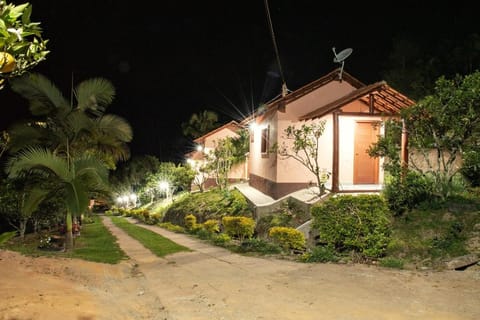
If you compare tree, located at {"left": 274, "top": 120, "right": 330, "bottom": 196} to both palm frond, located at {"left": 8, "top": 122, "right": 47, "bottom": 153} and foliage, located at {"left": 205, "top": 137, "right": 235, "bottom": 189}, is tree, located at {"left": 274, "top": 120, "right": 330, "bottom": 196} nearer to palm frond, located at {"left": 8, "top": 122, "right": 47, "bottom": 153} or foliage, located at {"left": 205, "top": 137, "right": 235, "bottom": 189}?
palm frond, located at {"left": 8, "top": 122, "right": 47, "bottom": 153}

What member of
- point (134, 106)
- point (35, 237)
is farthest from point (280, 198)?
point (134, 106)

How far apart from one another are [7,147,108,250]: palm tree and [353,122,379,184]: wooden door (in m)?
8.96

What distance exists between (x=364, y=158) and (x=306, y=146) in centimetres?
268

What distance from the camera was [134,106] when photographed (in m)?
75.6

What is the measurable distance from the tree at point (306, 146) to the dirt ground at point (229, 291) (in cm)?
545

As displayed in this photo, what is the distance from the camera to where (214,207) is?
17812 millimetres

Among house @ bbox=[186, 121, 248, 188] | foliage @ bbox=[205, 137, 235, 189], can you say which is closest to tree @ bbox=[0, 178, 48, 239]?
foliage @ bbox=[205, 137, 235, 189]

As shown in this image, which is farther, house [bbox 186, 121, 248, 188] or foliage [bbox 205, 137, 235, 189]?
house [bbox 186, 121, 248, 188]

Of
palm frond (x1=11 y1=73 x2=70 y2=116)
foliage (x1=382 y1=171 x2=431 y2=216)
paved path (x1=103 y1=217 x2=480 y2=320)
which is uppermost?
palm frond (x1=11 y1=73 x2=70 y2=116)

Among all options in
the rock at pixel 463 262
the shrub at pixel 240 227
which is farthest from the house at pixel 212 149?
the rock at pixel 463 262

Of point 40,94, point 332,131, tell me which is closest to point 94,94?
point 40,94

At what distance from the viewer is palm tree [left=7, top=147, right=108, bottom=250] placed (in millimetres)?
8594

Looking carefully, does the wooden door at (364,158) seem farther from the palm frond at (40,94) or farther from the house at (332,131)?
the palm frond at (40,94)

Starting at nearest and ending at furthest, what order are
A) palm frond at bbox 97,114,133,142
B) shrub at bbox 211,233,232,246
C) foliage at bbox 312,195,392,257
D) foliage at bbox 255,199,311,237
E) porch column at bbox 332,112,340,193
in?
foliage at bbox 312,195,392,257 → shrub at bbox 211,233,232,246 → palm frond at bbox 97,114,133,142 → foliage at bbox 255,199,311,237 → porch column at bbox 332,112,340,193
